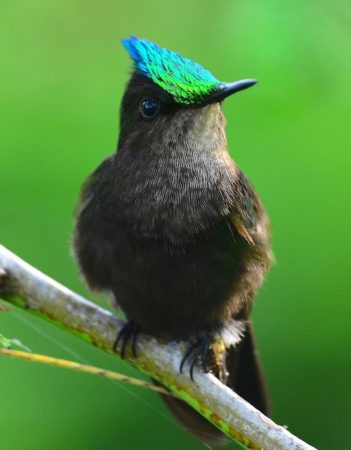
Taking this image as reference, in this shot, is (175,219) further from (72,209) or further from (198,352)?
(72,209)

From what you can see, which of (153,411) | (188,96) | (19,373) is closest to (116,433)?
(153,411)

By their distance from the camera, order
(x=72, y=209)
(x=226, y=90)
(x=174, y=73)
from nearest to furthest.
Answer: (x=226, y=90)
(x=174, y=73)
(x=72, y=209)

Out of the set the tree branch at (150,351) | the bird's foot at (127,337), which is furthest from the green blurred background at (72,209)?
the tree branch at (150,351)

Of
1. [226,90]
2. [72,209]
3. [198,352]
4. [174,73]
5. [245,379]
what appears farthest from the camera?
[72,209]

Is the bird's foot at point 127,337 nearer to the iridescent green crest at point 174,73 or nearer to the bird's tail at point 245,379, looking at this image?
the bird's tail at point 245,379

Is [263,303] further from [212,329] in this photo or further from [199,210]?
[199,210]

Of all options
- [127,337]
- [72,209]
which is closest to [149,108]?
[127,337]
